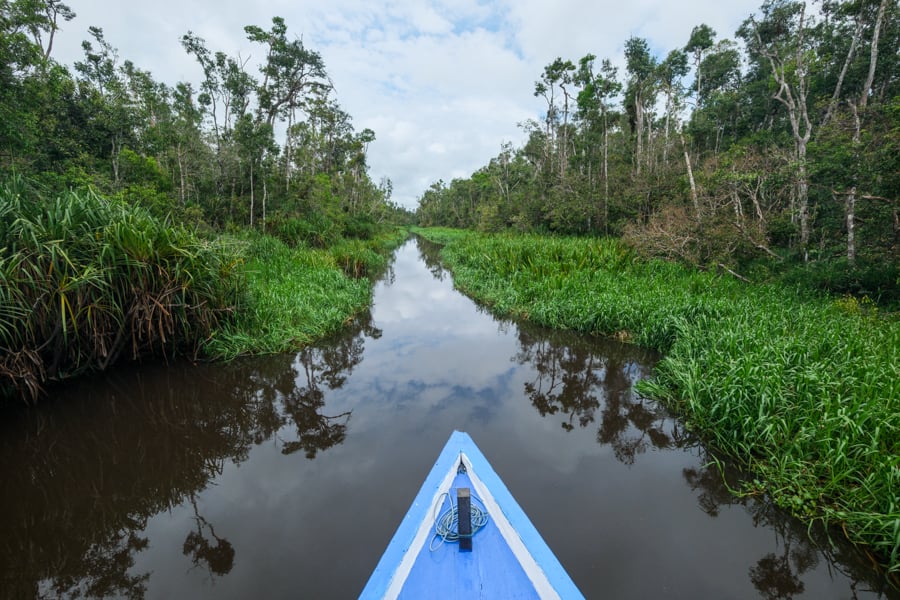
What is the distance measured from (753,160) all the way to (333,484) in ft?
42.8

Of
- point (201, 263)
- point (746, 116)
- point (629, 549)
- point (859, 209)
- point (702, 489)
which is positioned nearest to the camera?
point (629, 549)

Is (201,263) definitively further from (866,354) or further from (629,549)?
(866,354)

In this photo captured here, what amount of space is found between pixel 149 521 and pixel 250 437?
1.11 m

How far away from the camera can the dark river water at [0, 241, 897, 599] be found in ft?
7.50

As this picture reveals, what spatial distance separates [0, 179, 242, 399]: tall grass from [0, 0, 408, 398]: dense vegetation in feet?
0.06

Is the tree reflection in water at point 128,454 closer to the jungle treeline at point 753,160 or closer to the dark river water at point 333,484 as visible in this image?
the dark river water at point 333,484

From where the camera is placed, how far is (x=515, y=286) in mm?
9773

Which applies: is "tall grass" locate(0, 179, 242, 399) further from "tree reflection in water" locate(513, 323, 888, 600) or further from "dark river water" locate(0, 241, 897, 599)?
"tree reflection in water" locate(513, 323, 888, 600)

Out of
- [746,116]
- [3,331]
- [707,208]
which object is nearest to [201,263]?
[3,331]

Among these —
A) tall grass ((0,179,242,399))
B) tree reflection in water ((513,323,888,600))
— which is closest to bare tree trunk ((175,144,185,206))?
tall grass ((0,179,242,399))

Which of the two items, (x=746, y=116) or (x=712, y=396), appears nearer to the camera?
(x=712, y=396)

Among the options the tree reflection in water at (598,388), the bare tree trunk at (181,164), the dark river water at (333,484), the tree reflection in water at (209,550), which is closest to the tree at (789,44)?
the tree reflection in water at (598,388)

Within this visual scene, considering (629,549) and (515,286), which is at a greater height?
(515,286)

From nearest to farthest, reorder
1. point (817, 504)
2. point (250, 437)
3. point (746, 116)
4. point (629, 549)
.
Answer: point (629, 549) < point (817, 504) < point (250, 437) < point (746, 116)
